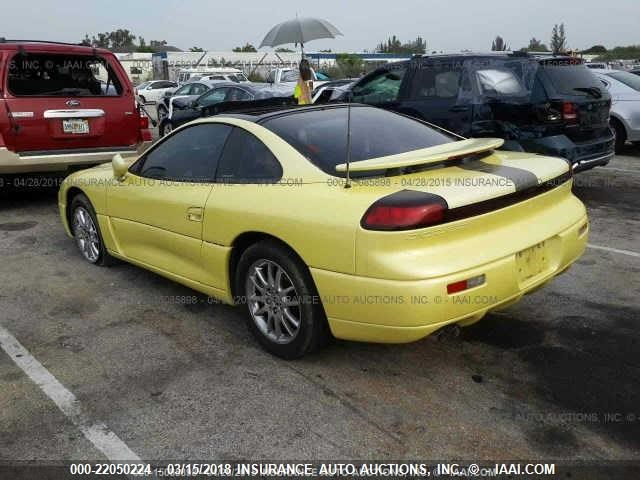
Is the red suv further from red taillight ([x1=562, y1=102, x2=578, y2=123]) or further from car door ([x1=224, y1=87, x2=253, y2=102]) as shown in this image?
car door ([x1=224, y1=87, x2=253, y2=102])

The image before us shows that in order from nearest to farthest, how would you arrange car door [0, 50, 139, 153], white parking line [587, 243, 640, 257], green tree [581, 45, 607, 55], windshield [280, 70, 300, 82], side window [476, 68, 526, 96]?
white parking line [587, 243, 640, 257] < side window [476, 68, 526, 96] < car door [0, 50, 139, 153] < windshield [280, 70, 300, 82] < green tree [581, 45, 607, 55]

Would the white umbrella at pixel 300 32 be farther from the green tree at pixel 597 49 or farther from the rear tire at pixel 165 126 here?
the green tree at pixel 597 49

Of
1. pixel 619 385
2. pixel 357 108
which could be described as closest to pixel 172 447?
pixel 619 385

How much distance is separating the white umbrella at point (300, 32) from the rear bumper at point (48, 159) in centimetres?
429

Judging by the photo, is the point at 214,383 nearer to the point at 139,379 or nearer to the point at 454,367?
the point at 139,379

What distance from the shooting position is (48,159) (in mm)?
6707

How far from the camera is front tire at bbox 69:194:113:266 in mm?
4992

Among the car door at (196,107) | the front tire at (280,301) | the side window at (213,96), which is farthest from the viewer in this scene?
the side window at (213,96)

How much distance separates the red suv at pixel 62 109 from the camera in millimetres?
6512

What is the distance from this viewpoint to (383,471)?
97.4 inches

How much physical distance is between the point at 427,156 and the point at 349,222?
26.4 inches

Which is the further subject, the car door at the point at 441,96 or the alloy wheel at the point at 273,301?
the car door at the point at 441,96

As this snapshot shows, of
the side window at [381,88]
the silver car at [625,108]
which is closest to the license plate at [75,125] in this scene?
the side window at [381,88]

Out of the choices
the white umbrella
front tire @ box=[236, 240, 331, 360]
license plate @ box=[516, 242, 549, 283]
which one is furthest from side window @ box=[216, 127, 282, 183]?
the white umbrella
